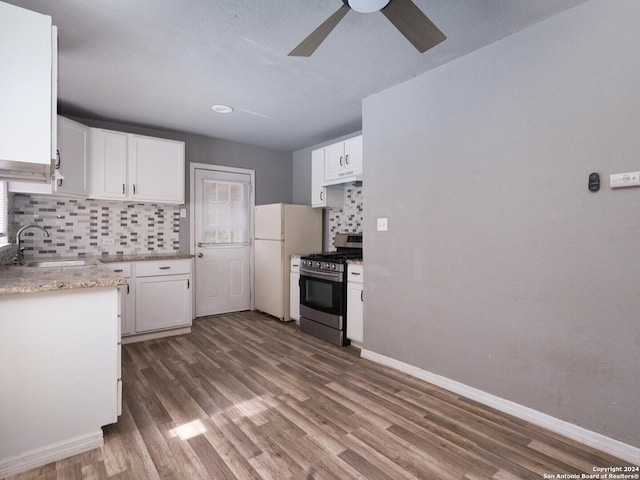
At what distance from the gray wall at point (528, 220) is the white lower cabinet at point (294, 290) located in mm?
1454

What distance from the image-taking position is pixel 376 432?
6.52 ft

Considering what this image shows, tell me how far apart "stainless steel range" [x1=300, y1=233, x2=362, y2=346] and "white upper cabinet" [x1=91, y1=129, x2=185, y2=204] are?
5.83 ft

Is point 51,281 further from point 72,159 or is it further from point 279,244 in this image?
point 279,244

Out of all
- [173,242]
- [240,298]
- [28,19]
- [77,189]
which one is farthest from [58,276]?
[240,298]

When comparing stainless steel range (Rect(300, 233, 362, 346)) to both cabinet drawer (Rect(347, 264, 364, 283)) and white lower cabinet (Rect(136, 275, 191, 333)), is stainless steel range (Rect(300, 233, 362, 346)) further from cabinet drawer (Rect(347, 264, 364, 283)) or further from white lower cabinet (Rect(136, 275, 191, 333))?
white lower cabinet (Rect(136, 275, 191, 333))

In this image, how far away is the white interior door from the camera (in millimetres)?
4496

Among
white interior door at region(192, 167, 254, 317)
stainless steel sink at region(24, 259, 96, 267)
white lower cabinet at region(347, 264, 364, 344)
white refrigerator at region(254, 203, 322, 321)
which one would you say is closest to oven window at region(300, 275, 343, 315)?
white lower cabinet at region(347, 264, 364, 344)

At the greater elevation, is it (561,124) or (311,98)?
(311,98)

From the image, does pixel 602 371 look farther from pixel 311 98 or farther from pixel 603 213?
pixel 311 98

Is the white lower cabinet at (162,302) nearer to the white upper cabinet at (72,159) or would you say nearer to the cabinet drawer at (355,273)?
the white upper cabinet at (72,159)

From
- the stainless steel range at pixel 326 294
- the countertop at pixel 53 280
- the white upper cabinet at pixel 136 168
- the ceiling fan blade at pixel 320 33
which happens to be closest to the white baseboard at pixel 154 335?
the stainless steel range at pixel 326 294

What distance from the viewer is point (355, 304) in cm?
336

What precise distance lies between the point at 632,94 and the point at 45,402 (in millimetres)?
3373

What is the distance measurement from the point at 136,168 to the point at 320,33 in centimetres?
291
